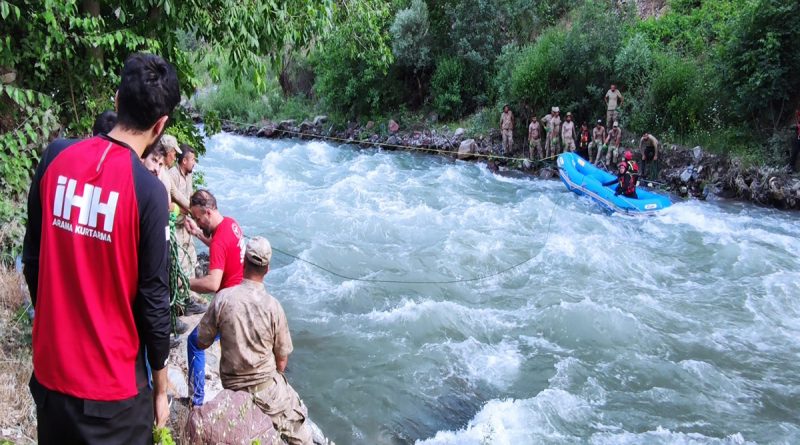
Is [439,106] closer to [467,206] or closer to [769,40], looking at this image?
[467,206]

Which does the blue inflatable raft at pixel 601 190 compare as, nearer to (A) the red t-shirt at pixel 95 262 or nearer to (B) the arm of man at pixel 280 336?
(B) the arm of man at pixel 280 336

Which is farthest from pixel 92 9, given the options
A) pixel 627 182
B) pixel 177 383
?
pixel 627 182

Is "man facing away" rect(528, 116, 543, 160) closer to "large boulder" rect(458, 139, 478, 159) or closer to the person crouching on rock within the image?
"large boulder" rect(458, 139, 478, 159)

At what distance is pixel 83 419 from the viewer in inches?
73.2

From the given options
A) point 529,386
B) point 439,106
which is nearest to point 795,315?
point 529,386

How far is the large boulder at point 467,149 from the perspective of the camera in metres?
18.2

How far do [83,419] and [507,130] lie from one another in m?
16.8

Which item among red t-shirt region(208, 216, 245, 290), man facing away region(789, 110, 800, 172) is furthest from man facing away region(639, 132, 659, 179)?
red t-shirt region(208, 216, 245, 290)

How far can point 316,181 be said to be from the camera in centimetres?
1532

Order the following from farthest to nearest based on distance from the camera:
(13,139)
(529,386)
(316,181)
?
(316,181) < (529,386) < (13,139)

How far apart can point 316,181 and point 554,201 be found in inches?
234

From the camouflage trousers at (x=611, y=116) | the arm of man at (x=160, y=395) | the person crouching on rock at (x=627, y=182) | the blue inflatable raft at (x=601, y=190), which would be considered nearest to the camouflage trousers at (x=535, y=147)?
the camouflage trousers at (x=611, y=116)

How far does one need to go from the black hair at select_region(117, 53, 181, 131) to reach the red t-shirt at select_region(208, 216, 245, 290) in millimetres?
2154

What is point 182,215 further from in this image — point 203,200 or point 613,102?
point 613,102
